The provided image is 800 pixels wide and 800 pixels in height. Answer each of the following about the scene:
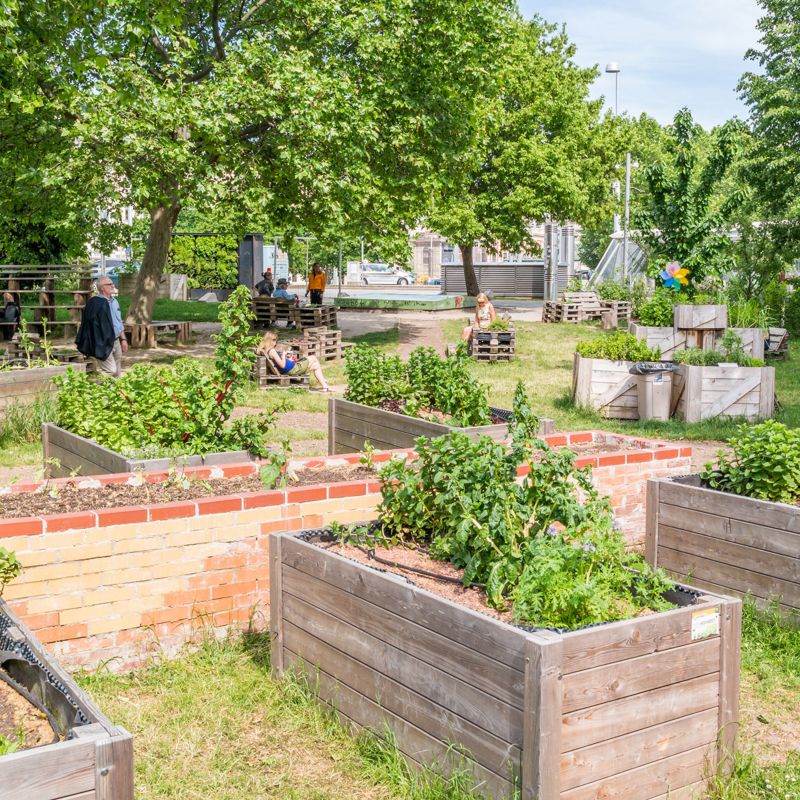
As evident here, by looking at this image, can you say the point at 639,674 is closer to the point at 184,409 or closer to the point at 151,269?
the point at 184,409

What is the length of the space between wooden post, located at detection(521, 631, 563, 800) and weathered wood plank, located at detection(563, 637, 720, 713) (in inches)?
3.1

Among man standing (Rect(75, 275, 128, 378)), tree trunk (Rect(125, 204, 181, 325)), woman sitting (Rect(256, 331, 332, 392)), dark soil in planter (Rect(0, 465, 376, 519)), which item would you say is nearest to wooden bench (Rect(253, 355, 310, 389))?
woman sitting (Rect(256, 331, 332, 392))

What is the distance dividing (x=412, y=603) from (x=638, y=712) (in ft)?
3.10

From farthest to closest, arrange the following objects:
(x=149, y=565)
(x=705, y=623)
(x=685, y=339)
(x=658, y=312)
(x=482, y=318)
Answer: (x=482, y=318) < (x=658, y=312) < (x=685, y=339) < (x=149, y=565) < (x=705, y=623)

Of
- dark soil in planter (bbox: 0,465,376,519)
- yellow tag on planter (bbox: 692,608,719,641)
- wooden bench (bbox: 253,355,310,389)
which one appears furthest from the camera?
wooden bench (bbox: 253,355,310,389)

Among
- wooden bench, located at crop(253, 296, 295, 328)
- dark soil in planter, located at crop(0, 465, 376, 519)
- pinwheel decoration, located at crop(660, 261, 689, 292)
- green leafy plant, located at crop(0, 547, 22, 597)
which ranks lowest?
dark soil in planter, located at crop(0, 465, 376, 519)

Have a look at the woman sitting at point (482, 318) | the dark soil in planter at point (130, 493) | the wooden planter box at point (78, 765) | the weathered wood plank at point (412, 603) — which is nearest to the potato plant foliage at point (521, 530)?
the weathered wood plank at point (412, 603)

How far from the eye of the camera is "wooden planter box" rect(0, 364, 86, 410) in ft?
34.3

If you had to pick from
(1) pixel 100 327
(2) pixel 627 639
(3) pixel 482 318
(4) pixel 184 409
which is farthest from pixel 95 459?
(3) pixel 482 318

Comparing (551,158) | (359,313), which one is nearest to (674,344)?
(359,313)

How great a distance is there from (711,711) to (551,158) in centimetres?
3305

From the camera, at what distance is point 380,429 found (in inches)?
327

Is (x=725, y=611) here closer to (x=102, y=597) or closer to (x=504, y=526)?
(x=504, y=526)

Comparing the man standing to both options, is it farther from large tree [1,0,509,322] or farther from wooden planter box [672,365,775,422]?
wooden planter box [672,365,775,422]
